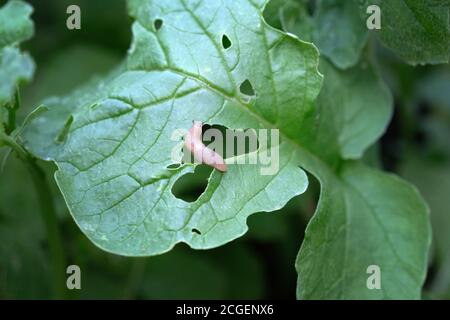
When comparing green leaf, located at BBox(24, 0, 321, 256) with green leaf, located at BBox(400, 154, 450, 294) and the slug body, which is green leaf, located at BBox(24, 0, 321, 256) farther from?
green leaf, located at BBox(400, 154, 450, 294)

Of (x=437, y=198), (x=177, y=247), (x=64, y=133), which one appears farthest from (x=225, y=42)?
(x=437, y=198)

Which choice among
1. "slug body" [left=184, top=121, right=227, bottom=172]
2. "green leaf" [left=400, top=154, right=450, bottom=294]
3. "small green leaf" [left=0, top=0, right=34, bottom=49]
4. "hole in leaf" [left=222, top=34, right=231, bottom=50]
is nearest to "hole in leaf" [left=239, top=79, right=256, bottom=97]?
"hole in leaf" [left=222, top=34, right=231, bottom=50]

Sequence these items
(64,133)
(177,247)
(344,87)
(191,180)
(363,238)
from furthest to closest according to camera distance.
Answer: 1. (177,247)
2. (191,180)
3. (344,87)
4. (363,238)
5. (64,133)

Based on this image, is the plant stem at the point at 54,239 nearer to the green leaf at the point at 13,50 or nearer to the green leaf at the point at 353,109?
the green leaf at the point at 13,50

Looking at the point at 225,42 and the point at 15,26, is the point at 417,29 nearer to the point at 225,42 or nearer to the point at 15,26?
the point at 225,42

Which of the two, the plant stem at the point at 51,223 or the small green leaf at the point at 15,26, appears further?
the plant stem at the point at 51,223

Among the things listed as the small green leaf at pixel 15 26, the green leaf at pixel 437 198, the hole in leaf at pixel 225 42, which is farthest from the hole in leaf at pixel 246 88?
the green leaf at pixel 437 198

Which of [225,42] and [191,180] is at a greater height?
[225,42]
